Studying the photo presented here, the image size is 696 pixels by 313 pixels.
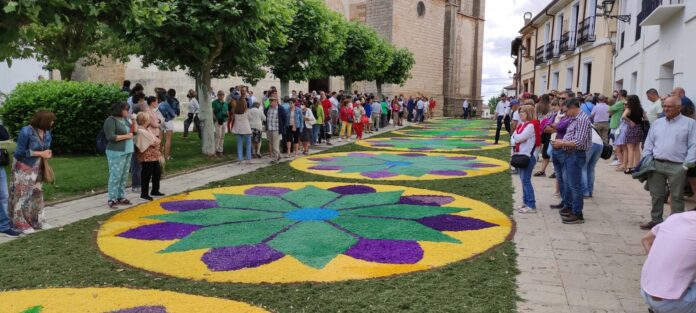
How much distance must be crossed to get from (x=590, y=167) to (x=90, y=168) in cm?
1020

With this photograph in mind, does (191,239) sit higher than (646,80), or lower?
lower

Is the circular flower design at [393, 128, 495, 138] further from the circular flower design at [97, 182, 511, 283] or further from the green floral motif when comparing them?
the green floral motif

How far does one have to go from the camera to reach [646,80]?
14914mm

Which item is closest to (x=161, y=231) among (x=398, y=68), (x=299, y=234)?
(x=299, y=234)

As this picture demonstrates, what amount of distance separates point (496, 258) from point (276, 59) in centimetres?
1311

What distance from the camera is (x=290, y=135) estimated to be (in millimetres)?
14805

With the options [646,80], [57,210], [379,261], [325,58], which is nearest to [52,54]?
[325,58]

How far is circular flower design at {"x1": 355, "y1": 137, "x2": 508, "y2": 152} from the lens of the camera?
17.5 meters

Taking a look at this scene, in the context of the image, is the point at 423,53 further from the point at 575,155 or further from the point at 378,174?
the point at 575,155

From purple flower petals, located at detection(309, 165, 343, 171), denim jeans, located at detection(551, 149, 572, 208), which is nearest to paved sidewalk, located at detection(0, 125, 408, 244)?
purple flower petals, located at detection(309, 165, 343, 171)

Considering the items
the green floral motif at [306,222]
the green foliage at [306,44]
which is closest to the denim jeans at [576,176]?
the green floral motif at [306,222]

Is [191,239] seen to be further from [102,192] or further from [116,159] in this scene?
[102,192]

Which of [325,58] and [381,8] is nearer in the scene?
[325,58]

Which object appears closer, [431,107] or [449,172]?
[449,172]
